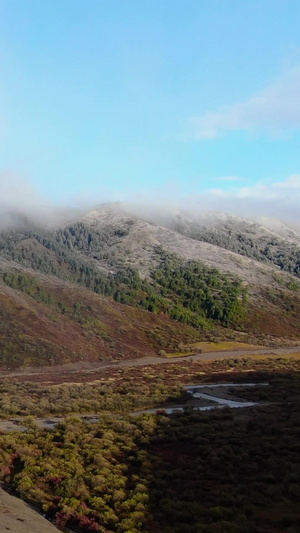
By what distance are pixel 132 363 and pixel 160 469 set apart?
62.2 meters

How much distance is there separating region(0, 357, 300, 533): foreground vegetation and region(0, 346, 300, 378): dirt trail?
92.0 ft

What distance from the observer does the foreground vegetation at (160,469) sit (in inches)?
686

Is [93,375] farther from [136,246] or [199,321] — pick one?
[136,246]

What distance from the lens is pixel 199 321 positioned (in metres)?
135

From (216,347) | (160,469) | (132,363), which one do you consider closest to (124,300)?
(216,347)

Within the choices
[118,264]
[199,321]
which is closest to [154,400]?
[199,321]

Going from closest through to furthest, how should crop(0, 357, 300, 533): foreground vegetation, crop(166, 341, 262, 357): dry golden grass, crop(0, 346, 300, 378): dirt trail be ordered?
crop(0, 357, 300, 533): foreground vegetation, crop(0, 346, 300, 378): dirt trail, crop(166, 341, 262, 357): dry golden grass

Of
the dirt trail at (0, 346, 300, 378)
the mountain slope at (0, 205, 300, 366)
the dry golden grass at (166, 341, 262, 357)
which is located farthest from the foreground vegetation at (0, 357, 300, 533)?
the dry golden grass at (166, 341, 262, 357)

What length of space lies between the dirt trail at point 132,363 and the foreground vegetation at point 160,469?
28.0 meters

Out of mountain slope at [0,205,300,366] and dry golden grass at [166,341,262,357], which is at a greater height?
mountain slope at [0,205,300,366]

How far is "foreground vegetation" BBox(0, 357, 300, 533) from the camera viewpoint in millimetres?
17422

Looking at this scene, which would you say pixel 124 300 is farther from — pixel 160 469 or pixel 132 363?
pixel 160 469

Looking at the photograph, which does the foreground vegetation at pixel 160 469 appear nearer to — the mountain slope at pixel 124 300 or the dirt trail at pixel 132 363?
the dirt trail at pixel 132 363

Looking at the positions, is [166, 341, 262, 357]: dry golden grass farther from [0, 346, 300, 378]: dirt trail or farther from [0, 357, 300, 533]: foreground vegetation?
[0, 357, 300, 533]: foreground vegetation
